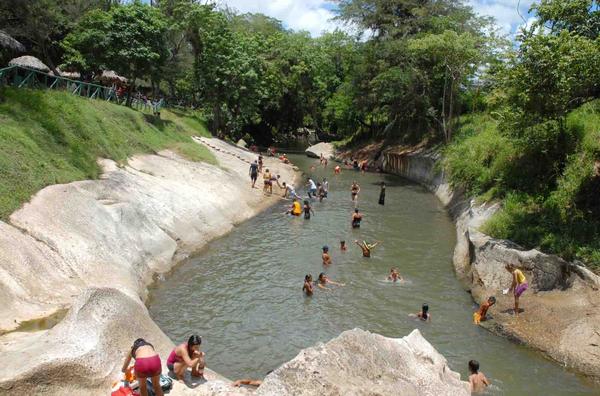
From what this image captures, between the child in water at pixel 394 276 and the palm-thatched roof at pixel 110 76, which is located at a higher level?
the palm-thatched roof at pixel 110 76

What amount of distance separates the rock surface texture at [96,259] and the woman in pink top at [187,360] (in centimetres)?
53

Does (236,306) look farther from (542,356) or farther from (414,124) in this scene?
(414,124)

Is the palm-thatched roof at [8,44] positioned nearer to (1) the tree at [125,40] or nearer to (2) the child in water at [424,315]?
(1) the tree at [125,40]

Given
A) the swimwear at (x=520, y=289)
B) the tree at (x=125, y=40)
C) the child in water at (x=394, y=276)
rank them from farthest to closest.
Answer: the tree at (x=125, y=40)
the child in water at (x=394, y=276)
the swimwear at (x=520, y=289)

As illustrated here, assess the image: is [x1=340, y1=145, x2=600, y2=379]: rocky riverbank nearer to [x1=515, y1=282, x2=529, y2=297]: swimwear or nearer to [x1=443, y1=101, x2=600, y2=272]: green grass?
[x1=515, y1=282, x2=529, y2=297]: swimwear

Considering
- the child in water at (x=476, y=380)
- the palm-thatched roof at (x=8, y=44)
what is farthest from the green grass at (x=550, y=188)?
the palm-thatched roof at (x=8, y=44)

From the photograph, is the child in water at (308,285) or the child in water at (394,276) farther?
the child in water at (394,276)

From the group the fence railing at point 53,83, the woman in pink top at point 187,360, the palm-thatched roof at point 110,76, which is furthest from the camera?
the palm-thatched roof at point 110,76

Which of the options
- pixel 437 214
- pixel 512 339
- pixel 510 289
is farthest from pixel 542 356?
pixel 437 214

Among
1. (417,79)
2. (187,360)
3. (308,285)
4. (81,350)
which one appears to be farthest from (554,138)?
(417,79)

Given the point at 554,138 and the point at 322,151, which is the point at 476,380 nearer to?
the point at 554,138

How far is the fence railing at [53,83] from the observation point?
2470 centimetres

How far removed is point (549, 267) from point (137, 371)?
532 inches

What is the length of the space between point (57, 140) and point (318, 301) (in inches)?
536
